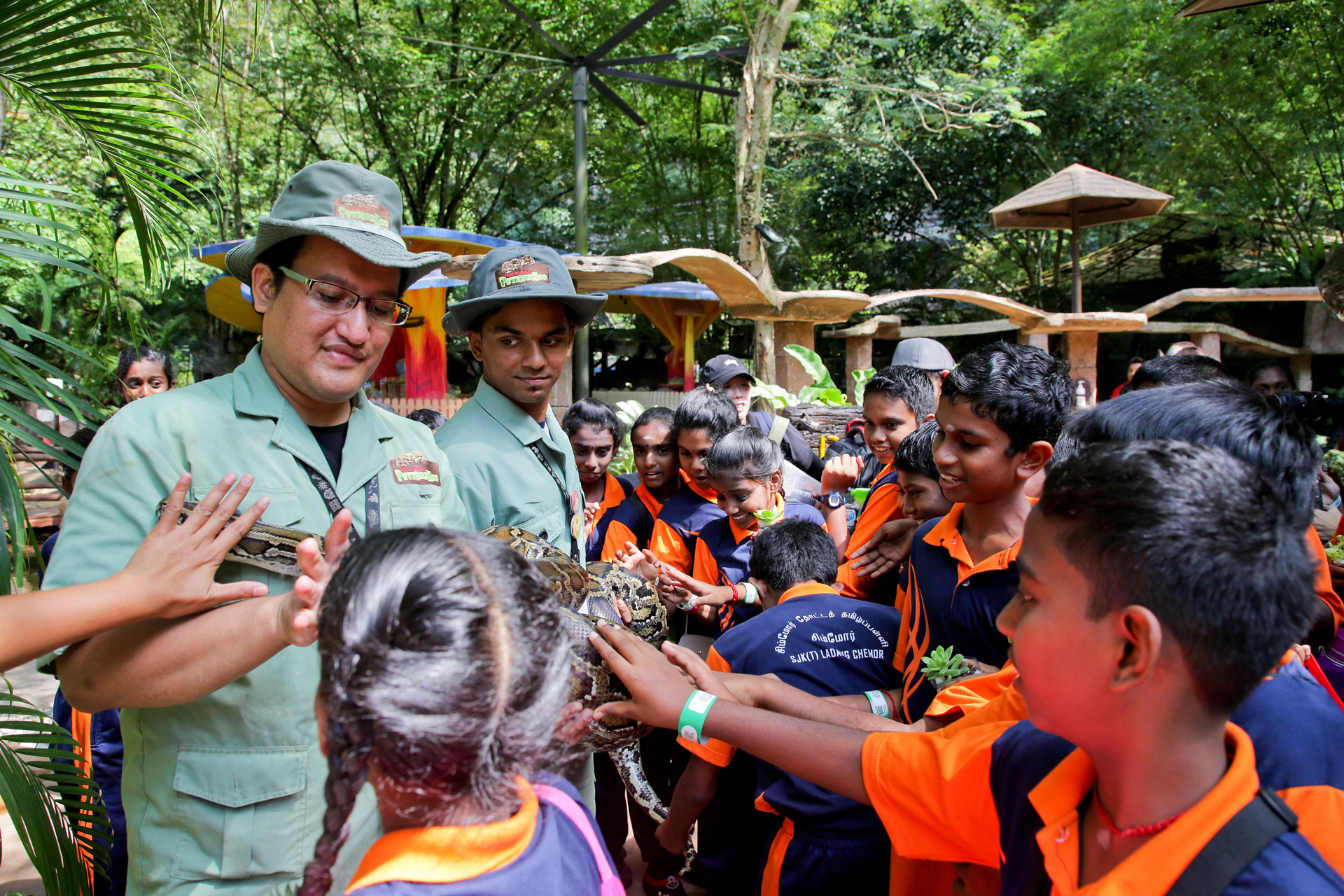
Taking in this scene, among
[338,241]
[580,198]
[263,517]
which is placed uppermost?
[580,198]

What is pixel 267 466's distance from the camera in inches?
74.4

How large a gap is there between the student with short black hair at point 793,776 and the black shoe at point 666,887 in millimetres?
359

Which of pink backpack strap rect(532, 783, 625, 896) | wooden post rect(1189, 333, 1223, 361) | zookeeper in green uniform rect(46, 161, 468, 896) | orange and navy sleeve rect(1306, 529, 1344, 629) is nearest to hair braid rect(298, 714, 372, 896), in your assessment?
pink backpack strap rect(532, 783, 625, 896)

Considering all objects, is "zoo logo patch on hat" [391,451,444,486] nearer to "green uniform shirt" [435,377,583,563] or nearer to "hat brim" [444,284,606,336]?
"green uniform shirt" [435,377,583,563]

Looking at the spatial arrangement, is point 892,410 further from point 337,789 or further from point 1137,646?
point 337,789

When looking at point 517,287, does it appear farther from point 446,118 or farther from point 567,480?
point 446,118

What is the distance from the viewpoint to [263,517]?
1.83 m

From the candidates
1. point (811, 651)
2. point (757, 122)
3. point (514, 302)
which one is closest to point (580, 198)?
point (757, 122)

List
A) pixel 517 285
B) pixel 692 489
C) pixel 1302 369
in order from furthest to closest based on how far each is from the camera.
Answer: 1. pixel 1302 369
2. pixel 692 489
3. pixel 517 285

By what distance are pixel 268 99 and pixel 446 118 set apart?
146 inches

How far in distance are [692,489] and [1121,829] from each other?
3190 mm

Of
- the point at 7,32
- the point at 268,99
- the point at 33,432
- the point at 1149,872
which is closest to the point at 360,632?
the point at 1149,872

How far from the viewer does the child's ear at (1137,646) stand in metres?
1.17

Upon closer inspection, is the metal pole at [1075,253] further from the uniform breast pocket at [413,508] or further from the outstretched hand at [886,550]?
the uniform breast pocket at [413,508]
